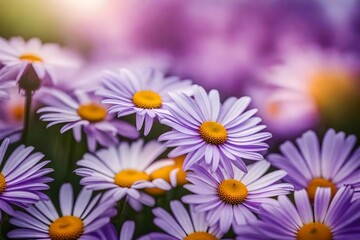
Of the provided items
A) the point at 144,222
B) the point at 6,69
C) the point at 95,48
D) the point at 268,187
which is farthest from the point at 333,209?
the point at 95,48

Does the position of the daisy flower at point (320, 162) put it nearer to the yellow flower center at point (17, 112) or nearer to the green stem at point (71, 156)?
the green stem at point (71, 156)

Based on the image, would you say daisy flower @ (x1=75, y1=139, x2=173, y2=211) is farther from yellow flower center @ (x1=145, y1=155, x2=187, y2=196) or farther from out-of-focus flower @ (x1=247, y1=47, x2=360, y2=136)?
out-of-focus flower @ (x1=247, y1=47, x2=360, y2=136)

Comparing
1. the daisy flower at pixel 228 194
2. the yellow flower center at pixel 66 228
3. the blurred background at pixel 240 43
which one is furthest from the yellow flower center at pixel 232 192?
the blurred background at pixel 240 43

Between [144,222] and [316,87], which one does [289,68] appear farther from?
[144,222]

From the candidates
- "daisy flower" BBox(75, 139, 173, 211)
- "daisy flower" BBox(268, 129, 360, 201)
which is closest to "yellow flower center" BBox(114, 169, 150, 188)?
"daisy flower" BBox(75, 139, 173, 211)

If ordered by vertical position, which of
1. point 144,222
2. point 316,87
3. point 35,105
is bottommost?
point 144,222
